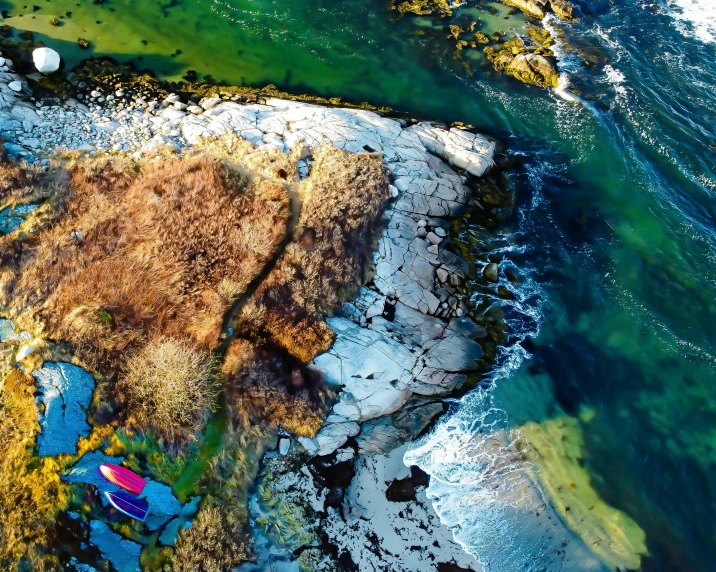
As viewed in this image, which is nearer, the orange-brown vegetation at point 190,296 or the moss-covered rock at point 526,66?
the orange-brown vegetation at point 190,296

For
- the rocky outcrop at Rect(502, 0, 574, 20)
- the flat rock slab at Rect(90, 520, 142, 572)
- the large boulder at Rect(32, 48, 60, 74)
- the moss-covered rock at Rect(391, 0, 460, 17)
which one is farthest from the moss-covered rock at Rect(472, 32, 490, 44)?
the flat rock slab at Rect(90, 520, 142, 572)

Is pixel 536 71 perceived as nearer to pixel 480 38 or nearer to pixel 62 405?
pixel 480 38

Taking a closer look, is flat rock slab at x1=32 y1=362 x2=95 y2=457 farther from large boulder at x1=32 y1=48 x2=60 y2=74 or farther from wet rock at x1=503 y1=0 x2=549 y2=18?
wet rock at x1=503 y1=0 x2=549 y2=18

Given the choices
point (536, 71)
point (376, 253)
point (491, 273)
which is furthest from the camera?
point (536, 71)

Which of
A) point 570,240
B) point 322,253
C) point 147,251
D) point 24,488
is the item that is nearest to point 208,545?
point 24,488

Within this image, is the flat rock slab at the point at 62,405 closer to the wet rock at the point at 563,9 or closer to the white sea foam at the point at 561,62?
the white sea foam at the point at 561,62

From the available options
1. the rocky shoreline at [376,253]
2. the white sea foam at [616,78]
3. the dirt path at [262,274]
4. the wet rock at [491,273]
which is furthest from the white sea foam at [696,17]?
the dirt path at [262,274]

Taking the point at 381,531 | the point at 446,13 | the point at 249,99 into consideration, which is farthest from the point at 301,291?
the point at 446,13
